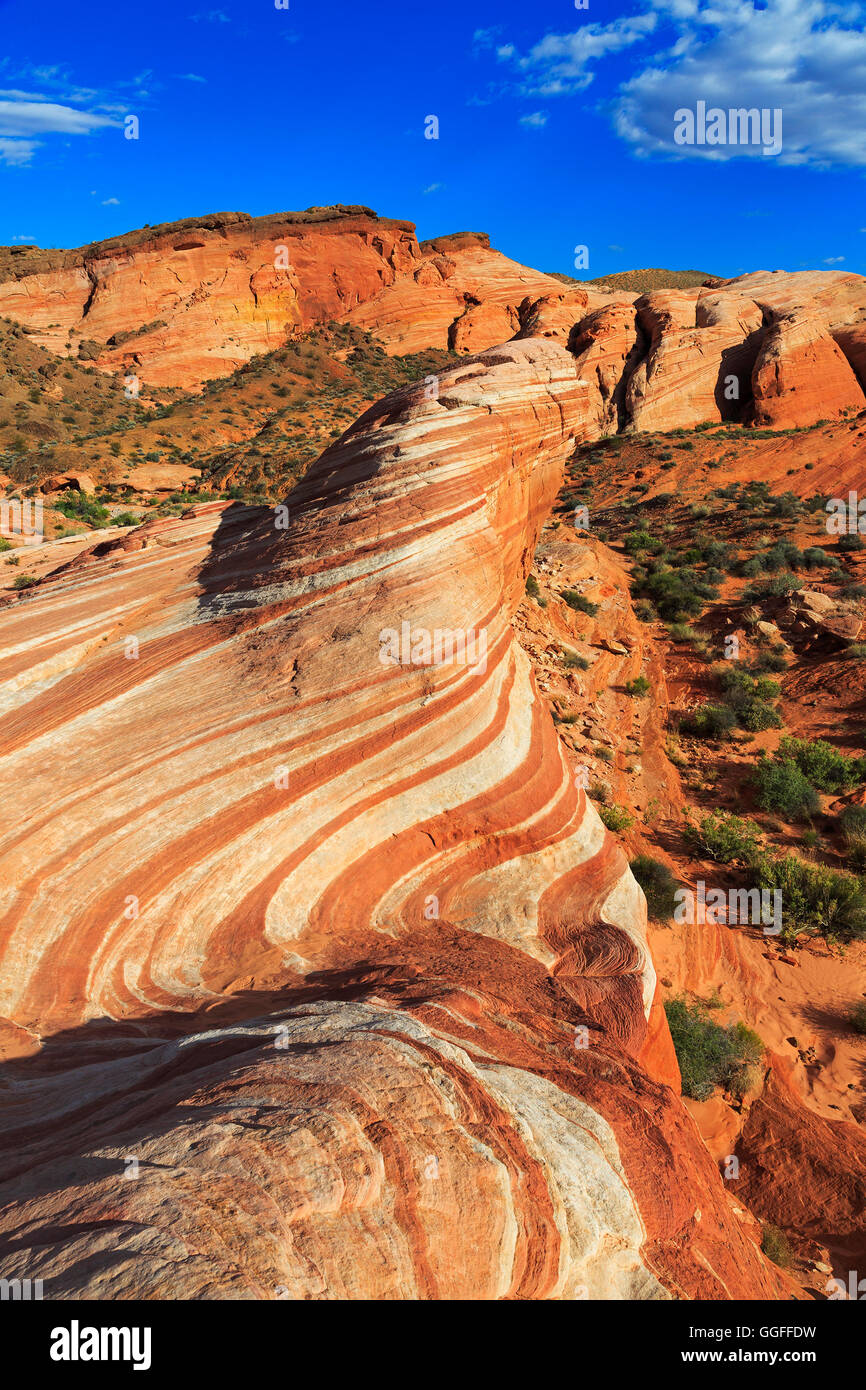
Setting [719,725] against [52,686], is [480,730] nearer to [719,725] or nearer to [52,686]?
[52,686]

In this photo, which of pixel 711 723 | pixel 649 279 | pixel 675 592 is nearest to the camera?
pixel 711 723

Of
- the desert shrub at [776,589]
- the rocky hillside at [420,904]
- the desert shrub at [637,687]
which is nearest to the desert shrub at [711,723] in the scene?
the rocky hillside at [420,904]

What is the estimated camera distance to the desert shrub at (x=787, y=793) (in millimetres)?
13023

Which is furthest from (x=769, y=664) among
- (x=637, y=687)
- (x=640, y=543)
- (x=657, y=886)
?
(x=640, y=543)

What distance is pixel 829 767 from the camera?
13805mm

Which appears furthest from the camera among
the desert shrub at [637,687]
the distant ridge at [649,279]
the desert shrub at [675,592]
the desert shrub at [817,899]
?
the distant ridge at [649,279]

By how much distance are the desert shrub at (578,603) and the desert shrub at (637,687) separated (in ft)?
9.91

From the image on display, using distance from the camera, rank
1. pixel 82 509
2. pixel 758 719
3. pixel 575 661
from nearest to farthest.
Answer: pixel 758 719 → pixel 575 661 → pixel 82 509

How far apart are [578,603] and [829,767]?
27.7 feet

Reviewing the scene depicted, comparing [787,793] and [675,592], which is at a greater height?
[675,592]

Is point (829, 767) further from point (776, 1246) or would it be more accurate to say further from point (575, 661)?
point (776, 1246)

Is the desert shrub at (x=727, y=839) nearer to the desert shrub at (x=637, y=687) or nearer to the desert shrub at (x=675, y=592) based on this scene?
the desert shrub at (x=637, y=687)
